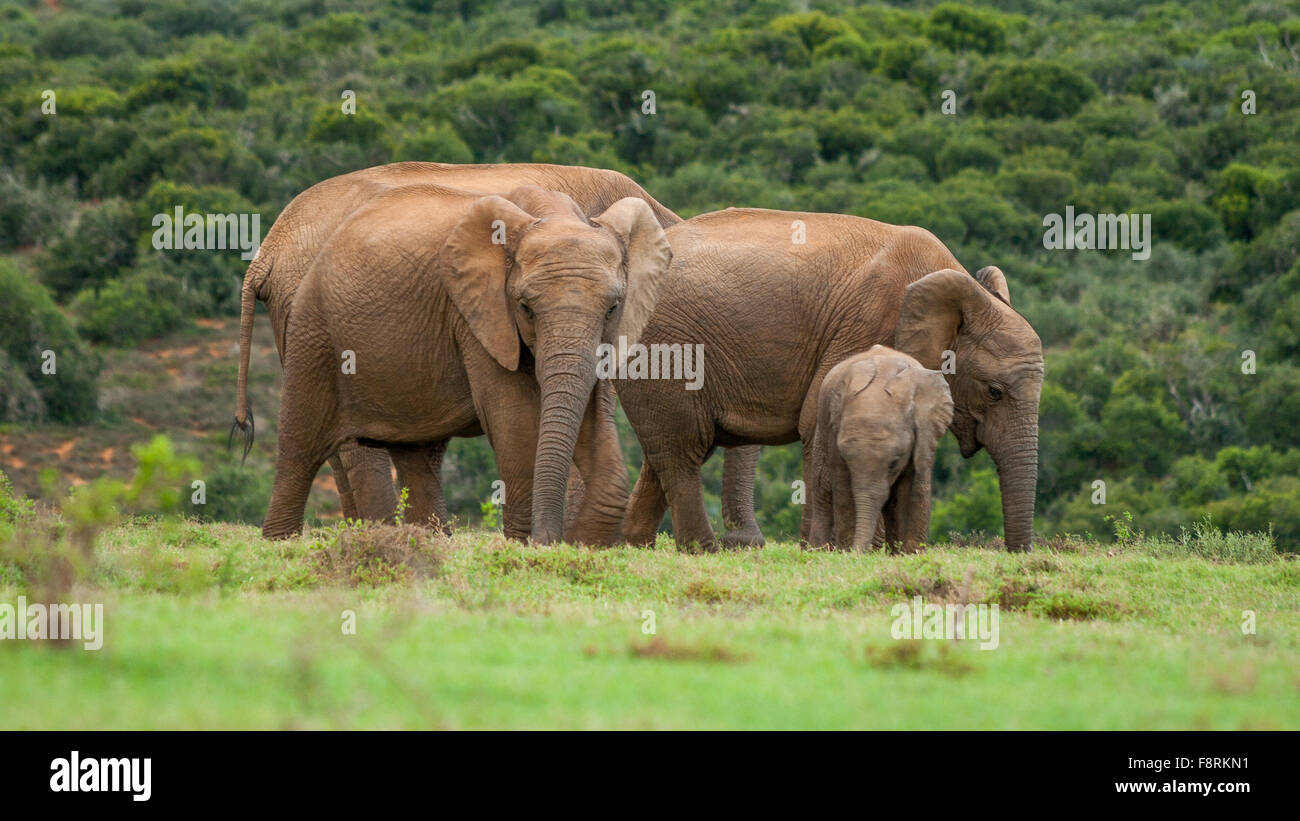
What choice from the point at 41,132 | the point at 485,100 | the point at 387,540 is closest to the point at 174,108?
the point at 41,132

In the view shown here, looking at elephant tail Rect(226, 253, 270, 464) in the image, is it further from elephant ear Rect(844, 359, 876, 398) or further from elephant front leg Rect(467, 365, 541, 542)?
elephant ear Rect(844, 359, 876, 398)

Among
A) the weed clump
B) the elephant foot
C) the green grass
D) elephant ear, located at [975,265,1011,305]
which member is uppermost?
elephant ear, located at [975,265,1011,305]

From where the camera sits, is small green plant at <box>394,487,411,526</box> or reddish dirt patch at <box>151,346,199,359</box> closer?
small green plant at <box>394,487,411,526</box>

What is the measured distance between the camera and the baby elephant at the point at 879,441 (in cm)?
1280

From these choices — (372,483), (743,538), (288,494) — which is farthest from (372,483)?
(743,538)

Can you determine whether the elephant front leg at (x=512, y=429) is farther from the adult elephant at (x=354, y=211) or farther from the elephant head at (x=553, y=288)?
the adult elephant at (x=354, y=211)

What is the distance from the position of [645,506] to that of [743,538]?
0.90 metres

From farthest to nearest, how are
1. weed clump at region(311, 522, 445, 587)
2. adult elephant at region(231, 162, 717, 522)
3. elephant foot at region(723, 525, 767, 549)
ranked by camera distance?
1. elephant foot at region(723, 525, 767, 549)
2. adult elephant at region(231, 162, 717, 522)
3. weed clump at region(311, 522, 445, 587)

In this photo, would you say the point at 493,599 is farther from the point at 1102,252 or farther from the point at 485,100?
the point at 485,100

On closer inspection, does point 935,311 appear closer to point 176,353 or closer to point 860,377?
point 860,377

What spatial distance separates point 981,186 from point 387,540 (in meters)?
37.4

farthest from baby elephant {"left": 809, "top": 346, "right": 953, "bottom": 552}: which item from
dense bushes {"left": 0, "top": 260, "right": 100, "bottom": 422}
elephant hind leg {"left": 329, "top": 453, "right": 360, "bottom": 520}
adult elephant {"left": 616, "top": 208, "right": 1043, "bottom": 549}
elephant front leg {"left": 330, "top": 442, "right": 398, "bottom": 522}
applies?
dense bushes {"left": 0, "top": 260, "right": 100, "bottom": 422}

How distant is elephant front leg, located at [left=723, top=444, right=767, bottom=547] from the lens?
15609mm

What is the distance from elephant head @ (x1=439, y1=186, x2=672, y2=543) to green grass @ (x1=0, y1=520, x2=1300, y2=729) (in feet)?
2.68
